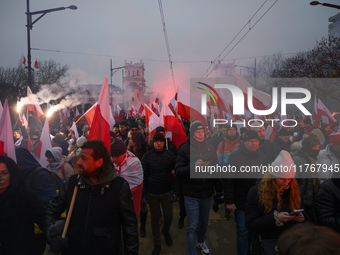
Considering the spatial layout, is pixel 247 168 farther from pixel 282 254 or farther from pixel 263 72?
pixel 263 72

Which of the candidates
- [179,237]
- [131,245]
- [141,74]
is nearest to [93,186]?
[131,245]

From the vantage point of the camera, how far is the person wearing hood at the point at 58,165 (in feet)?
12.5

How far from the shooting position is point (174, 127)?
6.11m

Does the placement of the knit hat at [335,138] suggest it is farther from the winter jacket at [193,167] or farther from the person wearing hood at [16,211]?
the person wearing hood at [16,211]

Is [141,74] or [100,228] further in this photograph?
[141,74]

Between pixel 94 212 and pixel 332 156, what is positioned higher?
pixel 332 156

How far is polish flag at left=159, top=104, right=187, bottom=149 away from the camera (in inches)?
231

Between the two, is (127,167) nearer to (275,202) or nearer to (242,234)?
(242,234)

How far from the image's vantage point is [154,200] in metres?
3.92

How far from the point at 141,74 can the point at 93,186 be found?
4212 inches

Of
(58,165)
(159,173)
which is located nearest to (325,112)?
(159,173)

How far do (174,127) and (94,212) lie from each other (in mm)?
4245

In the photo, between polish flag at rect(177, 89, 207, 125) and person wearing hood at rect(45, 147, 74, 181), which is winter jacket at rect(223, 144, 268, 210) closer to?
person wearing hood at rect(45, 147, 74, 181)

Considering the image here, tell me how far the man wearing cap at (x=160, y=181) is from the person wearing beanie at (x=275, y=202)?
1.88 m
